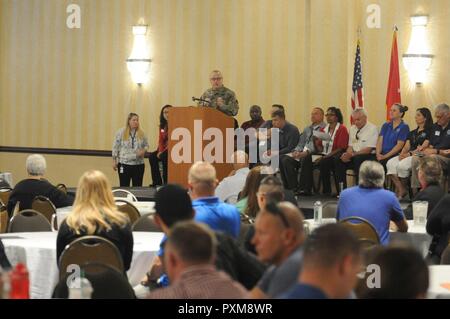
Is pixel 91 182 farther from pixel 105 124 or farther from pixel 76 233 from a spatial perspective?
pixel 105 124

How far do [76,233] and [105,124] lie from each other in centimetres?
1248

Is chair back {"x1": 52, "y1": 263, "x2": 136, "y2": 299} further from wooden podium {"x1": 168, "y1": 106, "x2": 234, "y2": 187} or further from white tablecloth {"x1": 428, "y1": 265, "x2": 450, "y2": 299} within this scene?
wooden podium {"x1": 168, "y1": 106, "x2": 234, "y2": 187}

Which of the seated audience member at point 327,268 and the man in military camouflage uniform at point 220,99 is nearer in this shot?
the seated audience member at point 327,268

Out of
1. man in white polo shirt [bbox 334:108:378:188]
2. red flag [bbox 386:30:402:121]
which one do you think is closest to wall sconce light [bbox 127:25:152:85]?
red flag [bbox 386:30:402:121]

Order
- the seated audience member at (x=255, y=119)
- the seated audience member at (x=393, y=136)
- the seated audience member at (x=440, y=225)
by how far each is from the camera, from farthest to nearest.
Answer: the seated audience member at (x=255, y=119) < the seated audience member at (x=393, y=136) < the seated audience member at (x=440, y=225)

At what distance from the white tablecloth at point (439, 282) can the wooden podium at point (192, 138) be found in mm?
7161

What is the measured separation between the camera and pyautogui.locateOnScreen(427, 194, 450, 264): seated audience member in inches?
302

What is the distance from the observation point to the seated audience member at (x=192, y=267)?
378 centimetres

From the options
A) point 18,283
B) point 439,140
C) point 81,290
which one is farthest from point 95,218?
point 439,140

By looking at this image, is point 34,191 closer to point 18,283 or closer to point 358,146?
point 358,146

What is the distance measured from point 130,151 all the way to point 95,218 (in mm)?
10384

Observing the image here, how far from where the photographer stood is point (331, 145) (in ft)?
47.5

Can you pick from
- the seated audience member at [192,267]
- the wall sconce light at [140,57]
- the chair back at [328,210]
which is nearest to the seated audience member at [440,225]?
the chair back at [328,210]

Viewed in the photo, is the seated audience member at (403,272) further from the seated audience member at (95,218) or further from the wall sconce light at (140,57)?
the wall sconce light at (140,57)
